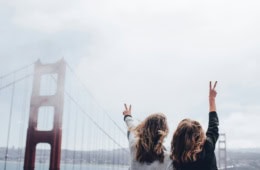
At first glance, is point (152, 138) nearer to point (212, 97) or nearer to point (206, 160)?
point (206, 160)

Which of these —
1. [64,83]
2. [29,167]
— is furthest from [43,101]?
[29,167]

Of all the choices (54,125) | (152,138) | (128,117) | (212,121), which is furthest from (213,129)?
(54,125)

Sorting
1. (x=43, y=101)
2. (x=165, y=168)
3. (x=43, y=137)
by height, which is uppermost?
(x=43, y=101)

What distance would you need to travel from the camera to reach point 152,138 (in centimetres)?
208

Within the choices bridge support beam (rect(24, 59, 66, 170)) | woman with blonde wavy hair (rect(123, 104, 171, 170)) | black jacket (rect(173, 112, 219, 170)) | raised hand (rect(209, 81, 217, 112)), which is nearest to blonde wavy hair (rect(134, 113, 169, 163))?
woman with blonde wavy hair (rect(123, 104, 171, 170))

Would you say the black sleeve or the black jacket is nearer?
the black jacket

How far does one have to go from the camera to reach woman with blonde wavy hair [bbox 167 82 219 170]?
6.31ft

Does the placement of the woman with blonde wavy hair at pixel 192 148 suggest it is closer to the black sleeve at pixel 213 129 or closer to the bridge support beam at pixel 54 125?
the black sleeve at pixel 213 129

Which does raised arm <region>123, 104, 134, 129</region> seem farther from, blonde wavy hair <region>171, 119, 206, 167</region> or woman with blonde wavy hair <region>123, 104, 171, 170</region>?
blonde wavy hair <region>171, 119, 206, 167</region>

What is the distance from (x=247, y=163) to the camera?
95.9 m

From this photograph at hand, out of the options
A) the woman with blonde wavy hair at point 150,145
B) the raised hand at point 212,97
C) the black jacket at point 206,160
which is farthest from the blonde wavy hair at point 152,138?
the raised hand at point 212,97

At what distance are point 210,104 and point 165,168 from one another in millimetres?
501

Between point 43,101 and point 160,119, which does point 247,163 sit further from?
point 160,119

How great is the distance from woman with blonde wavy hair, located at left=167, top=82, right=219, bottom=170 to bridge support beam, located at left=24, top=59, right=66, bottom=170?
1163 cm
